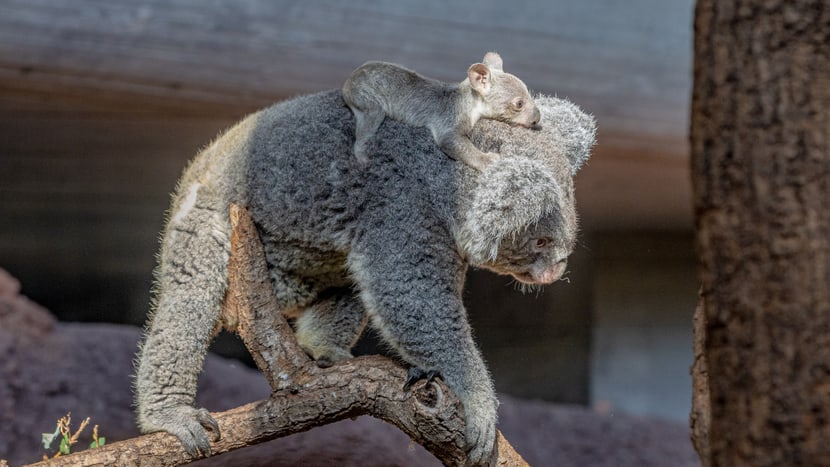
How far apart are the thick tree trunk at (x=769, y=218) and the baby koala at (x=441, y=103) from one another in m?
1.09

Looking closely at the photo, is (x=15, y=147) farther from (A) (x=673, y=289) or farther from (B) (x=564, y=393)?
(A) (x=673, y=289)

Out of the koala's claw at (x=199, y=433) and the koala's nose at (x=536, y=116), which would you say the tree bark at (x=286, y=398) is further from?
the koala's nose at (x=536, y=116)

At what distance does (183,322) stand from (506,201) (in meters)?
1.00

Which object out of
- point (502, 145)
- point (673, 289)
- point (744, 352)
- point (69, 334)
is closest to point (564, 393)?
point (673, 289)

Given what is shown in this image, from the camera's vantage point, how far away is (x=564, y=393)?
5.89 meters

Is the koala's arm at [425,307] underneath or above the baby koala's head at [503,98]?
underneath

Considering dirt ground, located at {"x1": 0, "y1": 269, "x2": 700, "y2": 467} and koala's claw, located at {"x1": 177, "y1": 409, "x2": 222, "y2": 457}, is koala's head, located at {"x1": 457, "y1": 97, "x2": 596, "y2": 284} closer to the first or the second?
koala's claw, located at {"x1": 177, "y1": 409, "x2": 222, "y2": 457}

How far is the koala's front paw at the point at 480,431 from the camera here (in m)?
2.20

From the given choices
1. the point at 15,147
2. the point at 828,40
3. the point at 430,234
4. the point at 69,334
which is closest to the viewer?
the point at 828,40

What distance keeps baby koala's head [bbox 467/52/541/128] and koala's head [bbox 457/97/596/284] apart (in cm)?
3

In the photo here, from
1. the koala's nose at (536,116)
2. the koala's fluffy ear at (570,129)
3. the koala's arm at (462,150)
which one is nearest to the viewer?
the koala's arm at (462,150)

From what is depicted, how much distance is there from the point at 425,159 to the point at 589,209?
343 centimetres

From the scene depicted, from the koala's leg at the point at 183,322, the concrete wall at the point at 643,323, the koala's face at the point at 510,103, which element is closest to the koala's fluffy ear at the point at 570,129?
the koala's face at the point at 510,103

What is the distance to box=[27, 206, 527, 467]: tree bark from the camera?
2207mm
